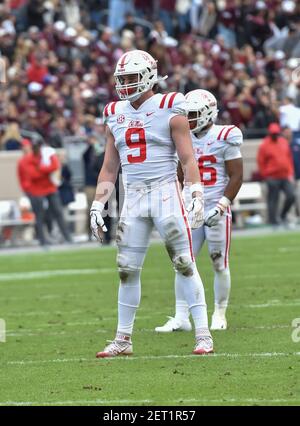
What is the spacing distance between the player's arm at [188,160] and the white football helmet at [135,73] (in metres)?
0.29

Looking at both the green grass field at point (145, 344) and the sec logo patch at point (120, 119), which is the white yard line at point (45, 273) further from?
the sec logo patch at point (120, 119)

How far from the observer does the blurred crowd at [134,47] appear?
72.9 feet

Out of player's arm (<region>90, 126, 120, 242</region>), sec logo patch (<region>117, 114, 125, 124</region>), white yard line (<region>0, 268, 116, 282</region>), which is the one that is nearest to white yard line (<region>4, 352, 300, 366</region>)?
player's arm (<region>90, 126, 120, 242</region>)

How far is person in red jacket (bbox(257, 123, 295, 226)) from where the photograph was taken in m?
21.0

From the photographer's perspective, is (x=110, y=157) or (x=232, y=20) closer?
(x=110, y=157)

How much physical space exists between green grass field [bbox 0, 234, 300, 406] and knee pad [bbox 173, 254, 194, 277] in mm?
527

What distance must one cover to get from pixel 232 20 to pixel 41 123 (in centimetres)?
764

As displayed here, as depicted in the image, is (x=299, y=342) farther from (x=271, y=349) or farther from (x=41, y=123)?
(x=41, y=123)

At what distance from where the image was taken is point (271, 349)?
825cm

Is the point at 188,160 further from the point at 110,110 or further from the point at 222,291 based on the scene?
the point at 222,291

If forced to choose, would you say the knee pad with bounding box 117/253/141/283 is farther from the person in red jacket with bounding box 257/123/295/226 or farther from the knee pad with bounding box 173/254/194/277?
the person in red jacket with bounding box 257/123/295/226

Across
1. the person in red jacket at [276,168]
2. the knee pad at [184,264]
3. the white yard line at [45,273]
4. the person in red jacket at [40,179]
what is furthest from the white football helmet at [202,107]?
the person in red jacket at [276,168]
